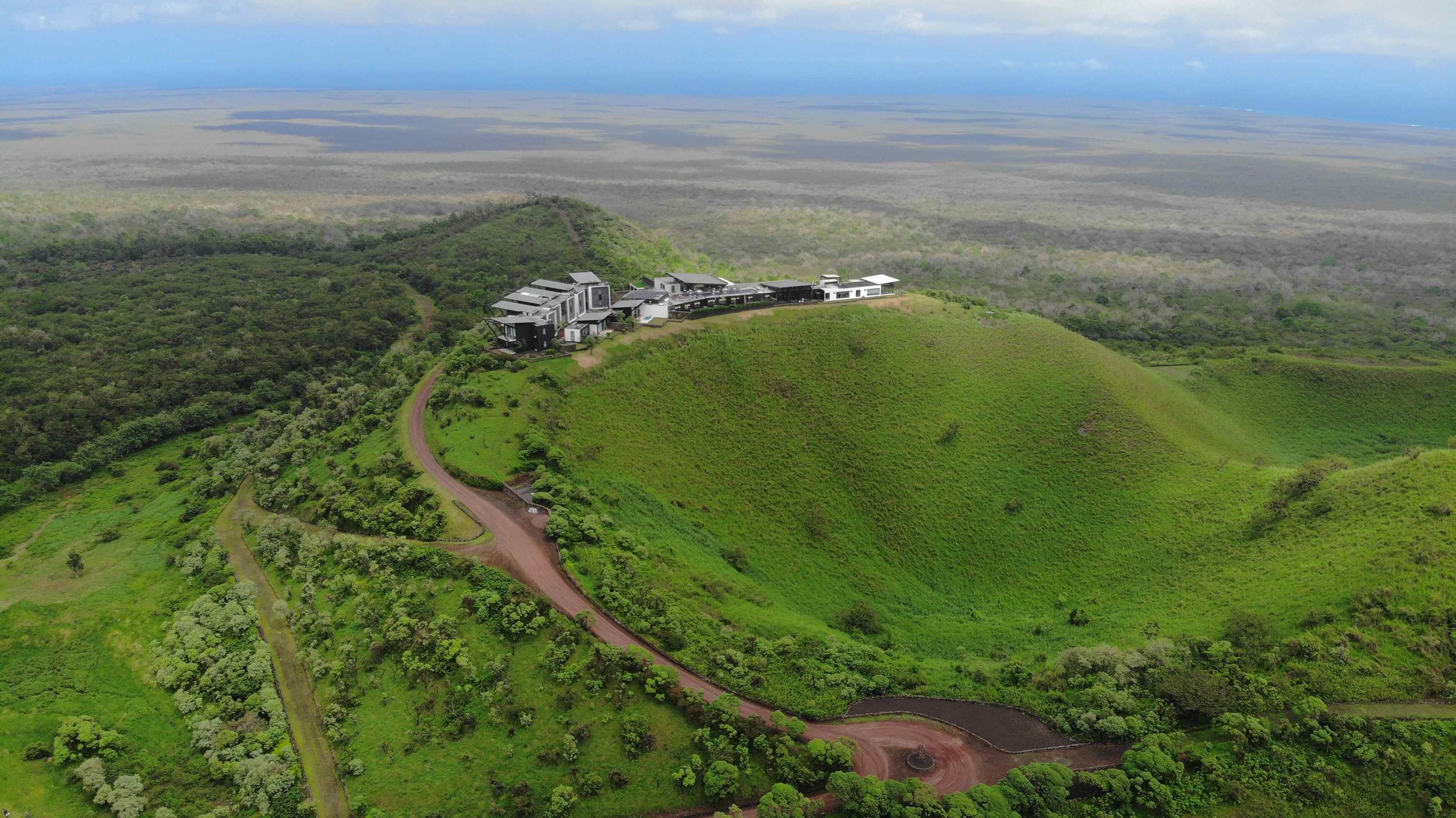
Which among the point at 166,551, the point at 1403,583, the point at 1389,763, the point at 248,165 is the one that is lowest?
the point at 166,551

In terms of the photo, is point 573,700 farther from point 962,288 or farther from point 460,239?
point 460,239

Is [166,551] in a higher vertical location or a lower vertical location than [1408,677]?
lower

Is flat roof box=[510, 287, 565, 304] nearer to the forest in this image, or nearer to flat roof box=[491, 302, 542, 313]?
flat roof box=[491, 302, 542, 313]

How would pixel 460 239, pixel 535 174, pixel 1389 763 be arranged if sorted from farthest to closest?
pixel 535 174
pixel 460 239
pixel 1389 763

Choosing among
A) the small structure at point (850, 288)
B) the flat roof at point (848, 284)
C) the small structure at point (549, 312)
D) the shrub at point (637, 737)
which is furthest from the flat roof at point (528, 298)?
the shrub at point (637, 737)

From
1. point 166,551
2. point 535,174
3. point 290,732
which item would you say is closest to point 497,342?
point 166,551

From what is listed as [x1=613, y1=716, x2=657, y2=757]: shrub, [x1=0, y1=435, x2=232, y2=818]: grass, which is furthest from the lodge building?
[x1=613, y1=716, x2=657, y2=757]: shrub

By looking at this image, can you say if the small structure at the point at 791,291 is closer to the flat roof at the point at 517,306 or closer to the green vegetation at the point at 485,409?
the flat roof at the point at 517,306
